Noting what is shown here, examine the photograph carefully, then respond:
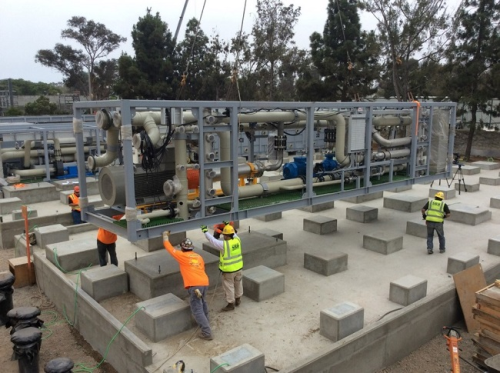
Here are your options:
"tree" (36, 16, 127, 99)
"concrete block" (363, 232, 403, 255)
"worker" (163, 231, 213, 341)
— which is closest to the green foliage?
"tree" (36, 16, 127, 99)

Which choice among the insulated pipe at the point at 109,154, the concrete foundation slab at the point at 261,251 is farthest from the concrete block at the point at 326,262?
the insulated pipe at the point at 109,154

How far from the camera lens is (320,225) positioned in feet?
40.8

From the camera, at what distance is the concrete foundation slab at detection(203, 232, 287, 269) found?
956 cm

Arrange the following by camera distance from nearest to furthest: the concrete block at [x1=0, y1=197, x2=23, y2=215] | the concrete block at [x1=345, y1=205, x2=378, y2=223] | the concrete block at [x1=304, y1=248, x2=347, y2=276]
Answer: the concrete block at [x1=304, y1=248, x2=347, y2=276] → the concrete block at [x1=345, y1=205, x2=378, y2=223] → the concrete block at [x1=0, y1=197, x2=23, y2=215]

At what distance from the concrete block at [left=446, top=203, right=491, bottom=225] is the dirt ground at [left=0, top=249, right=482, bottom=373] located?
210 inches

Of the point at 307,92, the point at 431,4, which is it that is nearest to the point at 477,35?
the point at 431,4

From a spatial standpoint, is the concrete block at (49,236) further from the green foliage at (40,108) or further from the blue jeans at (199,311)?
the green foliage at (40,108)

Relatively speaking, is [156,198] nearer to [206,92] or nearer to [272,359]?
[272,359]

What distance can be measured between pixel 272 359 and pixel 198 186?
10.5 feet

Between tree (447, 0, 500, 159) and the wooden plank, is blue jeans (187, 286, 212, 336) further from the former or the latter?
tree (447, 0, 500, 159)

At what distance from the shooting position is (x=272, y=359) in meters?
6.45

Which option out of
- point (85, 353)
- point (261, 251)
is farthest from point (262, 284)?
point (85, 353)

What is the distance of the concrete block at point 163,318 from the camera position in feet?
22.6

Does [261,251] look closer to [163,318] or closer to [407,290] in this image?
[407,290]
